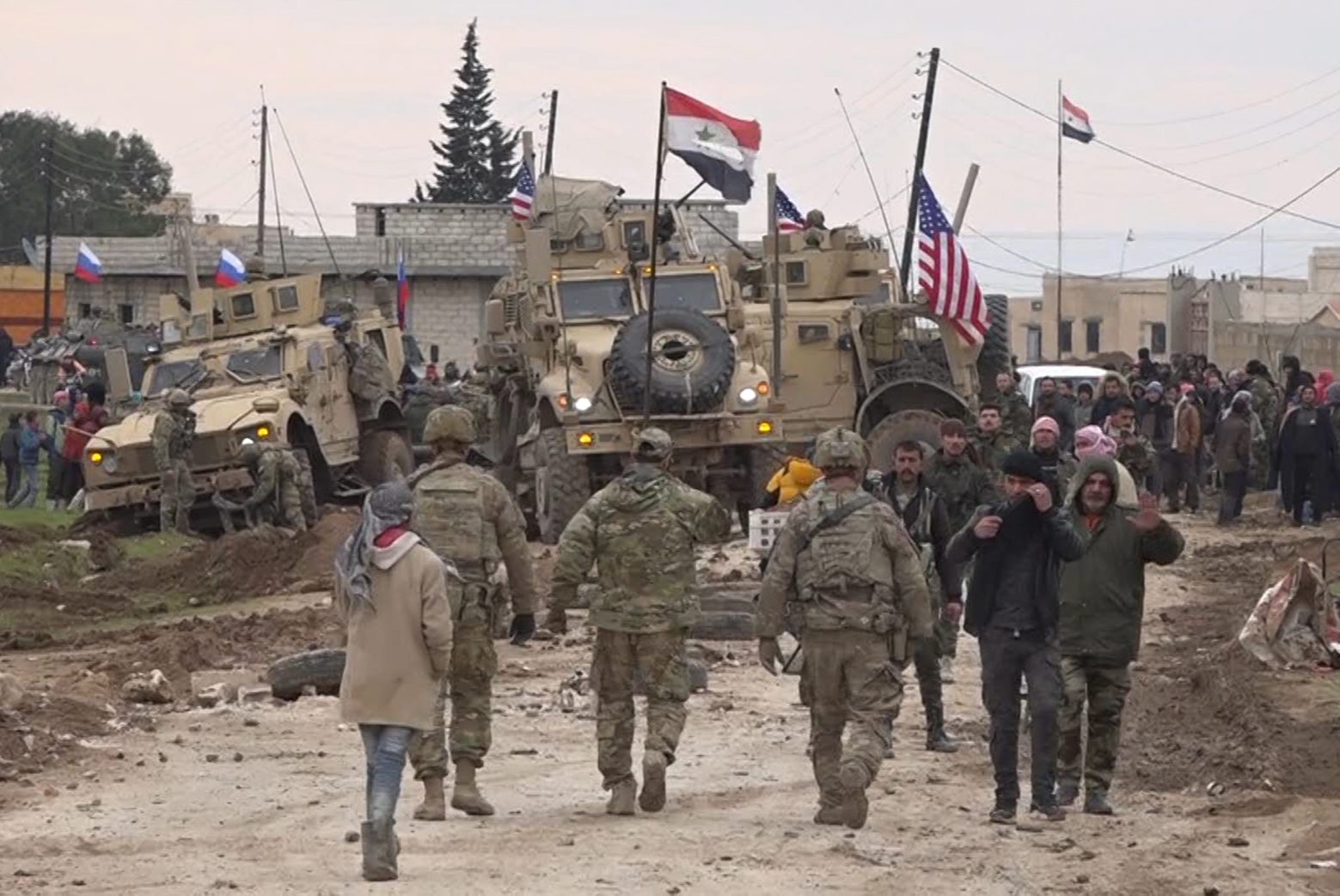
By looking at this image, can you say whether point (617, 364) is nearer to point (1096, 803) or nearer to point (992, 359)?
point (992, 359)

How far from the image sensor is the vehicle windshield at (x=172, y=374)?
29953mm

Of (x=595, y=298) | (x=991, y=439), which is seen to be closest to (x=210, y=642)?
(x=991, y=439)

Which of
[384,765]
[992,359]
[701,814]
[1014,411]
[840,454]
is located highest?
[992,359]

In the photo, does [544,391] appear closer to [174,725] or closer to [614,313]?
[614,313]

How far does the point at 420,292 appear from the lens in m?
63.5

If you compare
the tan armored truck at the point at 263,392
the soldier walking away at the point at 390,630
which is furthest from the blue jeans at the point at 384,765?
the tan armored truck at the point at 263,392

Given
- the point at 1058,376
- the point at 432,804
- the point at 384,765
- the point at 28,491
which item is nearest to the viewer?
the point at 384,765

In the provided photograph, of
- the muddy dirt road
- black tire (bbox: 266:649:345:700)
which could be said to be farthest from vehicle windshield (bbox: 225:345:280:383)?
black tire (bbox: 266:649:345:700)

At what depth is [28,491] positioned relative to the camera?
32.4 m

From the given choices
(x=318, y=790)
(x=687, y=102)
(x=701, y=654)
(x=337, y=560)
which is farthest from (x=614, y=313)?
(x=337, y=560)

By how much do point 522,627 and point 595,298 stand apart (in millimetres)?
15093

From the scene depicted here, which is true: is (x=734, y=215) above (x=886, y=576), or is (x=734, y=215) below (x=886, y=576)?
above

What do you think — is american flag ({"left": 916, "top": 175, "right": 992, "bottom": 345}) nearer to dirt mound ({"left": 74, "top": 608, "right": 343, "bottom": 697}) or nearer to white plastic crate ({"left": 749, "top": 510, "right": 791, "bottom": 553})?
dirt mound ({"left": 74, "top": 608, "right": 343, "bottom": 697})

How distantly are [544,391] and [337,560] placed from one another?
15634 millimetres
